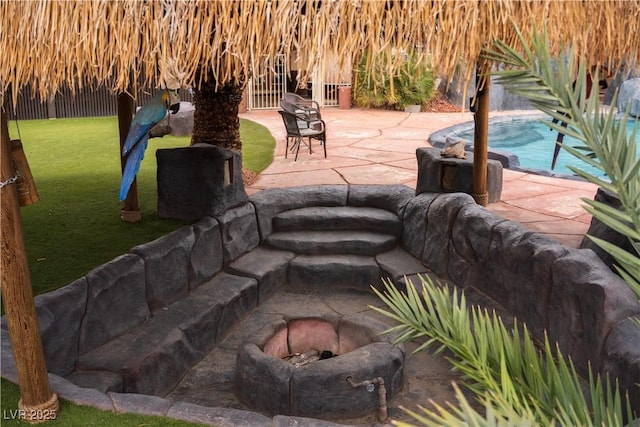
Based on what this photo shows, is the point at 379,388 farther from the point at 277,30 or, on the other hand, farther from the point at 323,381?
the point at 277,30

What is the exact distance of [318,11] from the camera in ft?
8.22

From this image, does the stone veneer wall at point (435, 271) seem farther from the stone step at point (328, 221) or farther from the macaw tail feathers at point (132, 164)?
the macaw tail feathers at point (132, 164)

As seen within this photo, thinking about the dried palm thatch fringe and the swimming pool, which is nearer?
the dried palm thatch fringe

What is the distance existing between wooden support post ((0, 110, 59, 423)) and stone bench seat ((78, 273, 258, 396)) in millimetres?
924

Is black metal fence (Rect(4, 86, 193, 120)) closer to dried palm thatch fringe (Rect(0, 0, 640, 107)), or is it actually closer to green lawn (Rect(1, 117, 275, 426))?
green lawn (Rect(1, 117, 275, 426))

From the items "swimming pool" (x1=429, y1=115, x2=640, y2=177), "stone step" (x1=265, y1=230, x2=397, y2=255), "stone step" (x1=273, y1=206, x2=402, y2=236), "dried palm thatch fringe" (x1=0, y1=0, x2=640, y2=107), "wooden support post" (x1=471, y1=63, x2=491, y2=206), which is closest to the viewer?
"dried palm thatch fringe" (x1=0, y1=0, x2=640, y2=107)

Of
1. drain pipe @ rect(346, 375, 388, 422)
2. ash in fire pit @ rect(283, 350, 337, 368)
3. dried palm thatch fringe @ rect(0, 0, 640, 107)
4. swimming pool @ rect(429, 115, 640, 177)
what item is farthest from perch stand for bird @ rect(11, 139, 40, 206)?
swimming pool @ rect(429, 115, 640, 177)

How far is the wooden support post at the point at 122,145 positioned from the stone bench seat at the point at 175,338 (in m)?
1.03

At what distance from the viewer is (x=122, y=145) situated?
5.45m

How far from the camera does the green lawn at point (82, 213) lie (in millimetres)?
3148

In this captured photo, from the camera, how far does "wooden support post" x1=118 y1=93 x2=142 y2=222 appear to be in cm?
536

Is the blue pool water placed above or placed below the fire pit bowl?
above

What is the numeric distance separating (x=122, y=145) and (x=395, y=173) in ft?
11.0

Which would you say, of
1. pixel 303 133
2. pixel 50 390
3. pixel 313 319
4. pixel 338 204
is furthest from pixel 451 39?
pixel 303 133
